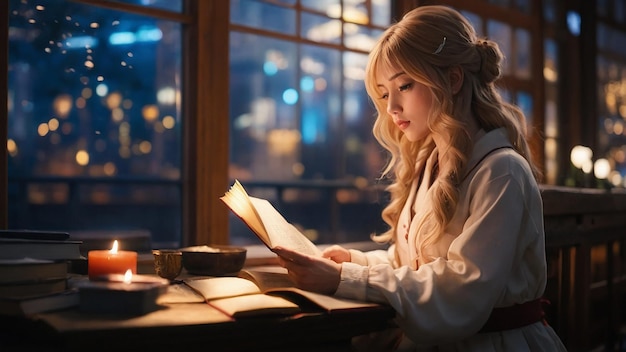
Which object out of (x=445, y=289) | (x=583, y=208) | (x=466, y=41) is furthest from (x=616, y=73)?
(x=445, y=289)

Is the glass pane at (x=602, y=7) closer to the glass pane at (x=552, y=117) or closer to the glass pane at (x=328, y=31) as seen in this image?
the glass pane at (x=552, y=117)

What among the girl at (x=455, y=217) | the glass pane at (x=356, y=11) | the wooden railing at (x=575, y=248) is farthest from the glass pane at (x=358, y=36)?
the girl at (x=455, y=217)

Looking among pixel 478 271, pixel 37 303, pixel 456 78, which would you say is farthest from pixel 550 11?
pixel 37 303

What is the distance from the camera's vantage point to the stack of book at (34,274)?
3.82ft

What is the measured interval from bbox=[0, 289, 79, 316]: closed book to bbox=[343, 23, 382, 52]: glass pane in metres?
2.15

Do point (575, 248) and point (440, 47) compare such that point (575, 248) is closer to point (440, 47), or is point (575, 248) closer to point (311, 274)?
point (440, 47)

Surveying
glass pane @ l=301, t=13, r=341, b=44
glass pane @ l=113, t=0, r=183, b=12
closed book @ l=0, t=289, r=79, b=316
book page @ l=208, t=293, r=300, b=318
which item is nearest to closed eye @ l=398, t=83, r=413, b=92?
book page @ l=208, t=293, r=300, b=318

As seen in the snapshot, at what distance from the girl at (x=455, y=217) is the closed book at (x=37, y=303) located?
0.46 metres

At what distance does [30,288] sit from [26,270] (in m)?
0.04

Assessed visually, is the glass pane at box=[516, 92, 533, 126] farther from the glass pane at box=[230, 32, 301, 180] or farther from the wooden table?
the glass pane at box=[230, 32, 301, 180]

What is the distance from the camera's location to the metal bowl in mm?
1756

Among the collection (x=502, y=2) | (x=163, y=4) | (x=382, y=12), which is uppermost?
(x=502, y=2)

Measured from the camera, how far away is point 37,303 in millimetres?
1172

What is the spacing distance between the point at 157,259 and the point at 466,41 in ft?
3.31
